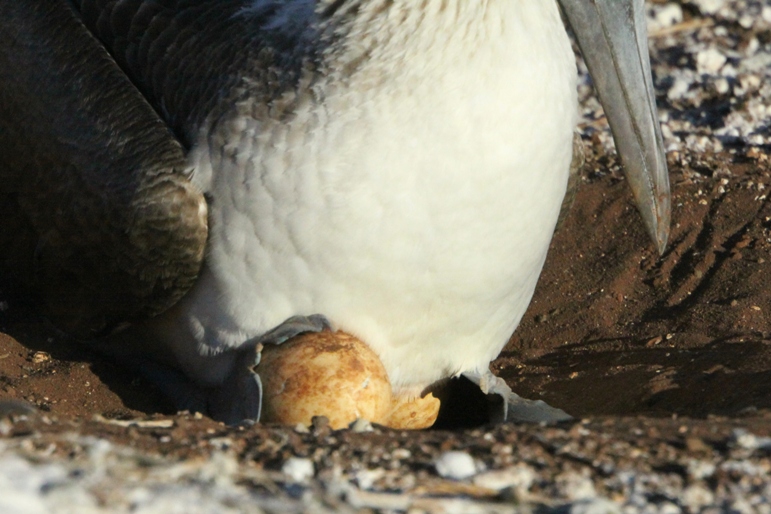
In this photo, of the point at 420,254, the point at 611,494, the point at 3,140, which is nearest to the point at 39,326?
the point at 3,140

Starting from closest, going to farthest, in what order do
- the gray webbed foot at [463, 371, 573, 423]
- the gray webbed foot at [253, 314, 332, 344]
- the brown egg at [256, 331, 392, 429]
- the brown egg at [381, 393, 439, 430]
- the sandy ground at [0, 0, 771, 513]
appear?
the sandy ground at [0, 0, 771, 513], the brown egg at [256, 331, 392, 429], the gray webbed foot at [253, 314, 332, 344], the gray webbed foot at [463, 371, 573, 423], the brown egg at [381, 393, 439, 430]

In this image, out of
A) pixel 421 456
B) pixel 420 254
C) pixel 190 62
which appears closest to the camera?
pixel 421 456

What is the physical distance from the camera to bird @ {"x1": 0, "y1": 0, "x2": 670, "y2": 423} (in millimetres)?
4492

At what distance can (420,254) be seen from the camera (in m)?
4.60

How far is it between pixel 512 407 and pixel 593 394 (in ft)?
1.41

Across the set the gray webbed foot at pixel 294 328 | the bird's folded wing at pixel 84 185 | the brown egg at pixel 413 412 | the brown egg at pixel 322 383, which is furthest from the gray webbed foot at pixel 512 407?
the bird's folded wing at pixel 84 185

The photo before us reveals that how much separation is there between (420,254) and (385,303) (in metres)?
0.26

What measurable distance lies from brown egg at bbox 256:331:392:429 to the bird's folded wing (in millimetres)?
599

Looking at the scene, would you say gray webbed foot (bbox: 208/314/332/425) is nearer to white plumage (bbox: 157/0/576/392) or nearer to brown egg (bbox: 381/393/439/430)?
white plumage (bbox: 157/0/576/392)

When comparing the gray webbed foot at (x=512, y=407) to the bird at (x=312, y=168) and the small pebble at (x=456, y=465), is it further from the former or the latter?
the small pebble at (x=456, y=465)

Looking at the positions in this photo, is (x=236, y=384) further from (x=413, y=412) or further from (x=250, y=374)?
(x=413, y=412)

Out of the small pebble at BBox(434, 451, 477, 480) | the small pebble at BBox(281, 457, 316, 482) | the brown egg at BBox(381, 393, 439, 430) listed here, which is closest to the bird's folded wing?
the brown egg at BBox(381, 393, 439, 430)

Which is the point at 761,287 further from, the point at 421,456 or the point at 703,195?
the point at 421,456

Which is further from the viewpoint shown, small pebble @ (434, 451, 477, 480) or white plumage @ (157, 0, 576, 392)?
white plumage @ (157, 0, 576, 392)
